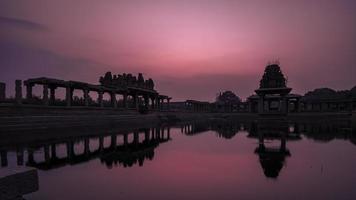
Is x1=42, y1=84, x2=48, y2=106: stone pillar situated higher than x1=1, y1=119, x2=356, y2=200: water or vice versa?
x1=42, y1=84, x2=48, y2=106: stone pillar

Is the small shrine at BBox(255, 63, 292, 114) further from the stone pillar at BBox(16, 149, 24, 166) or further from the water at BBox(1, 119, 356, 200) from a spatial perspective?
the stone pillar at BBox(16, 149, 24, 166)

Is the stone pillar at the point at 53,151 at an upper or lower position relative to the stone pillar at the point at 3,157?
lower

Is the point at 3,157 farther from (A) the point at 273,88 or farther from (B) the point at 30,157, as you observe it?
(A) the point at 273,88

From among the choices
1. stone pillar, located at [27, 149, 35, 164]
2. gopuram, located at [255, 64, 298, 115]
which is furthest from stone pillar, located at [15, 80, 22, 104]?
gopuram, located at [255, 64, 298, 115]

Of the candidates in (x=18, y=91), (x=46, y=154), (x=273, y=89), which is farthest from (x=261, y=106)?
(x=46, y=154)

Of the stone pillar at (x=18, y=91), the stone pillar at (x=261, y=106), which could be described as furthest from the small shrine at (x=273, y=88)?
the stone pillar at (x=18, y=91)

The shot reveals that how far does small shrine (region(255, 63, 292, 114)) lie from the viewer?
60.7 meters

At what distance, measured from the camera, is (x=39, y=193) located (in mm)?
8922

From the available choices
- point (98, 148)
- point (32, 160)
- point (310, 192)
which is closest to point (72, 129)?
point (98, 148)

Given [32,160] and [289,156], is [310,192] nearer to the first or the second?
[289,156]

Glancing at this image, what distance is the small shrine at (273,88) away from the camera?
199 feet

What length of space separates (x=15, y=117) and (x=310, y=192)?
2498cm

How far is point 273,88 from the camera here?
61969mm

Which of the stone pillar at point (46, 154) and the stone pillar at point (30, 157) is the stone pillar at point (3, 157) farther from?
the stone pillar at point (46, 154)
